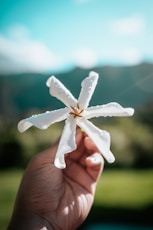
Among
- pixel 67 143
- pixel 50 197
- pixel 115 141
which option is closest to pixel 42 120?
pixel 67 143

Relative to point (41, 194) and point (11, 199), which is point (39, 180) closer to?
point (41, 194)

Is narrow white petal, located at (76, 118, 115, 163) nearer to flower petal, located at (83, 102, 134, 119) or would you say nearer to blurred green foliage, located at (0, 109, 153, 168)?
flower petal, located at (83, 102, 134, 119)

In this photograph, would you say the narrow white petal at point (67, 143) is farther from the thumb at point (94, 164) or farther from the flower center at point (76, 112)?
the thumb at point (94, 164)

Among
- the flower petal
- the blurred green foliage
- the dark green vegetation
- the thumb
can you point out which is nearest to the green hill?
the blurred green foliage

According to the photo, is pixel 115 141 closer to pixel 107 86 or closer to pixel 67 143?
pixel 107 86

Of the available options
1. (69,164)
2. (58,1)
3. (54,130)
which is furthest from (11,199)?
(69,164)

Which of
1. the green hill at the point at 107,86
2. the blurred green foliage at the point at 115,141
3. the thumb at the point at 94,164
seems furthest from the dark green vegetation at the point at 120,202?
the thumb at the point at 94,164

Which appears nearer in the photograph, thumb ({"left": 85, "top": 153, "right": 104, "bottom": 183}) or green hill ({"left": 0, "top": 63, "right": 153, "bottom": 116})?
thumb ({"left": 85, "top": 153, "right": 104, "bottom": 183})

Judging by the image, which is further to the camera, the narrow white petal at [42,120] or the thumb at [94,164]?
the thumb at [94,164]
